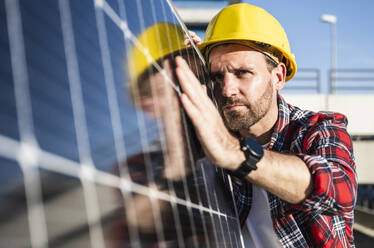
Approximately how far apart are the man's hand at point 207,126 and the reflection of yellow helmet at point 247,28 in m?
1.35

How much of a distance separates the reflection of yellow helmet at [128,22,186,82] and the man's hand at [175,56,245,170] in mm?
108

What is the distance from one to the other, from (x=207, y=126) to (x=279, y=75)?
184cm

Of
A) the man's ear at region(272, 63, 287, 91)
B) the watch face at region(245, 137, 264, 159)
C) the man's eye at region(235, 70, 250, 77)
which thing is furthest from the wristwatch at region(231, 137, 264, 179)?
the man's ear at region(272, 63, 287, 91)

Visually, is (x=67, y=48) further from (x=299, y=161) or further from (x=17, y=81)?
(x=299, y=161)

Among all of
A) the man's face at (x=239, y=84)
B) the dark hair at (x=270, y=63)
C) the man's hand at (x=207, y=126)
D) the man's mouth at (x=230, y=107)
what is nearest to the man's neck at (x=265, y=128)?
the man's face at (x=239, y=84)

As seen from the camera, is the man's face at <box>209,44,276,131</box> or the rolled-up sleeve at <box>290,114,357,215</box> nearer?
the rolled-up sleeve at <box>290,114,357,215</box>

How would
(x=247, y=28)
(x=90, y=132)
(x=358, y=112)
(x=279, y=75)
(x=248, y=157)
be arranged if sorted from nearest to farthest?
(x=90, y=132) < (x=248, y=157) < (x=247, y=28) < (x=279, y=75) < (x=358, y=112)

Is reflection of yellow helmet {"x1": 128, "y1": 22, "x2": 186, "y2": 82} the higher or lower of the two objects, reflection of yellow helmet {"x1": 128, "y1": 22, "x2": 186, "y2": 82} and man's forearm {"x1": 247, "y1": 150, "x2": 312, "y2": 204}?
the higher

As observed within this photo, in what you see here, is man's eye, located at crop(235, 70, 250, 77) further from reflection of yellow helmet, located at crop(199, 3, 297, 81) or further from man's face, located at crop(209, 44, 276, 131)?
A: reflection of yellow helmet, located at crop(199, 3, 297, 81)

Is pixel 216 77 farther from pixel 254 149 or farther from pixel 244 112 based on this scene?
pixel 254 149

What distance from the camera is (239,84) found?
9.07 feet

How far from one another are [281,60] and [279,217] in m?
1.33

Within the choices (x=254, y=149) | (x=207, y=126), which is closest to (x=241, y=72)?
(x=254, y=149)

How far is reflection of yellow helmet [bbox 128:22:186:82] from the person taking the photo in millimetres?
1320
